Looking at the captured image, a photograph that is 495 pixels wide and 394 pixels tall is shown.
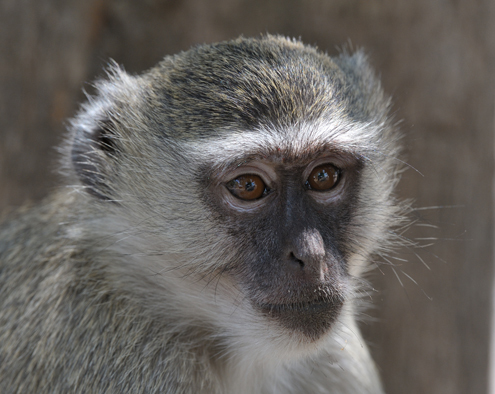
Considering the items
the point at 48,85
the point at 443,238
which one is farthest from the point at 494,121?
the point at 48,85

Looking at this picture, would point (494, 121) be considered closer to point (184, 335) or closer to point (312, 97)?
point (312, 97)

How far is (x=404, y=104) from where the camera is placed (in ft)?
12.5

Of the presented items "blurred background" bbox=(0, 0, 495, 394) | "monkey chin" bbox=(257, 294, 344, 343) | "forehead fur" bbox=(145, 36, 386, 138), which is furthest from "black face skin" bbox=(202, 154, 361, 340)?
"blurred background" bbox=(0, 0, 495, 394)

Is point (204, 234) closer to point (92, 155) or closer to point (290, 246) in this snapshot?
point (290, 246)

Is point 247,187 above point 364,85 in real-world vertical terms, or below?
below

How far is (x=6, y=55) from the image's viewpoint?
159 inches

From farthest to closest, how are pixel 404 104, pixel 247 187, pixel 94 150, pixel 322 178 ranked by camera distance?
pixel 404 104 → pixel 94 150 → pixel 322 178 → pixel 247 187

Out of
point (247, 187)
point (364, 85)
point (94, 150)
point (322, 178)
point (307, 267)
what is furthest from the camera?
point (364, 85)

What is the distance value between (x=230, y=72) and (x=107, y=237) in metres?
0.97

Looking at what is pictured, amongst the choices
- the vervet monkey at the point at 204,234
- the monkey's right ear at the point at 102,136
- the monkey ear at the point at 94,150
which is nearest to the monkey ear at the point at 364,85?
the vervet monkey at the point at 204,234

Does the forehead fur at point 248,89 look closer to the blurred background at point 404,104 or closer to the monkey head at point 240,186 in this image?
the monkey head at point 240,186

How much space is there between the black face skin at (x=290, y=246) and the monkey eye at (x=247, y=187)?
0.02 m

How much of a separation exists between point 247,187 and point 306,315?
0.59 meters

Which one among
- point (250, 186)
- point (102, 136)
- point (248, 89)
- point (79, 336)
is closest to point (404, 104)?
point (248, 89)
